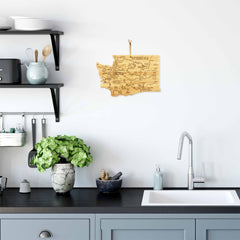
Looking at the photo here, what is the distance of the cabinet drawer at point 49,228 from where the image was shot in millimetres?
2781

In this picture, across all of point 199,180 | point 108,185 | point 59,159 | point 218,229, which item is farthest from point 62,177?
point 218,229

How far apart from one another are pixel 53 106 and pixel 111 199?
0.71m

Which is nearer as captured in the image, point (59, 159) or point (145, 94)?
point (59, 159)

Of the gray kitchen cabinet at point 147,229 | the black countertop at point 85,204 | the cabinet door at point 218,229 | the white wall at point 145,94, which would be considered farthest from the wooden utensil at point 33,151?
the cabinet door at point 218,229

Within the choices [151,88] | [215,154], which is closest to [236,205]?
[215,154]

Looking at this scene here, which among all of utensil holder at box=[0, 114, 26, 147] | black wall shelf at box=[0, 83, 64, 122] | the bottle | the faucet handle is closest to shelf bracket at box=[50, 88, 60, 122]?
black wall shelf at box=[0, 83, 64, 122]

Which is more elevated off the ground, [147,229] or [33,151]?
[33,151]

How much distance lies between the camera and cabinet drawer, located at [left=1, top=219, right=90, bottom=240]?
2.78 metres

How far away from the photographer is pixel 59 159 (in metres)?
3.09

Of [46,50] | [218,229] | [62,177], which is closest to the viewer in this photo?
[218,229]

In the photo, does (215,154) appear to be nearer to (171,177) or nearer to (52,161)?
(171,177)

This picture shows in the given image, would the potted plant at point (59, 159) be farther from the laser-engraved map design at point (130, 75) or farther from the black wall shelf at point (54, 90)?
the laser-engraved map design at point (130, 75)

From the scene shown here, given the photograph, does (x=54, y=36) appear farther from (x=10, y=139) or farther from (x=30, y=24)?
(x=10, y=139)

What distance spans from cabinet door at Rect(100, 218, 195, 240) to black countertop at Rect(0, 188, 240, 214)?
55 mm
